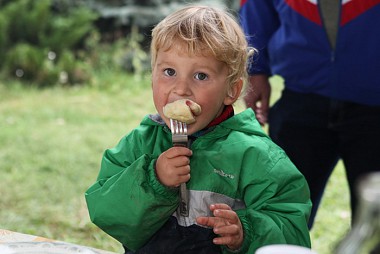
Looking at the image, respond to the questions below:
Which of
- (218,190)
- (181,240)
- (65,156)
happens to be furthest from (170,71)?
(65,156)

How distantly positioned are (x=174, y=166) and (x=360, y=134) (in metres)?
0.99

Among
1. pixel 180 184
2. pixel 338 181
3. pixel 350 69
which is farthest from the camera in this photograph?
pixel 338 181

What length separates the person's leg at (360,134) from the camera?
7.92 ft

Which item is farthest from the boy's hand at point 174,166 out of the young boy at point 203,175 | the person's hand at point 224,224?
the person's hand at point 224,224

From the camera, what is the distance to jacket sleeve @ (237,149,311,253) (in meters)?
1.72

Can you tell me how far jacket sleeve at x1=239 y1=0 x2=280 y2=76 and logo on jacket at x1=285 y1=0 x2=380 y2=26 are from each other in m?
0.18

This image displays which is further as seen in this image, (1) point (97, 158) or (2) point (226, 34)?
(1) point (97, 158)

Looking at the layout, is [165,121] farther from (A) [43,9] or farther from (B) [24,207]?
(A) [43,9]

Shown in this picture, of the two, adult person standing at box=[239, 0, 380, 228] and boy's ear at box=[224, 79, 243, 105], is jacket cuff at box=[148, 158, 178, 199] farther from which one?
adult person standing at box=[239, 0, 380, 228]

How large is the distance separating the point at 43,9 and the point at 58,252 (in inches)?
250

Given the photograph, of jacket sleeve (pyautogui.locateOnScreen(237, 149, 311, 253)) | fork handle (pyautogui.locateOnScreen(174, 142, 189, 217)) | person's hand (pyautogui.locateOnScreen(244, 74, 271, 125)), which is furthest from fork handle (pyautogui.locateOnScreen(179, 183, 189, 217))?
person's hand (pyautogui.locateOnScreen(244, 74, 271, 125))

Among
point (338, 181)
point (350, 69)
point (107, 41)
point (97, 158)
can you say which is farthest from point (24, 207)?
point (107, 41)

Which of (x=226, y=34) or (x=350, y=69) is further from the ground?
(x=226, y=34)

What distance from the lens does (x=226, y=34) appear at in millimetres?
1841
